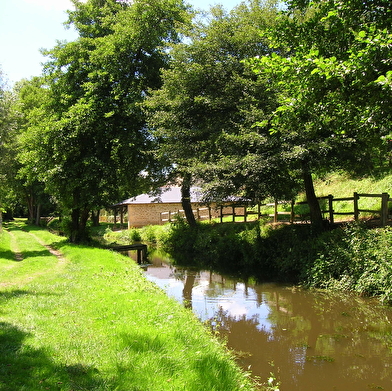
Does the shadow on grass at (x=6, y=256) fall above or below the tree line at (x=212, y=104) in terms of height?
below

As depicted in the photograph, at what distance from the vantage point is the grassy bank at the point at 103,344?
3.97 metres

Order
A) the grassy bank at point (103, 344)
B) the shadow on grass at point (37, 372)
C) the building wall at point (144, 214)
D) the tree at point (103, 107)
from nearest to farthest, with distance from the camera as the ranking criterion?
the shadow on grass at point (37, 372), the grassy bank at point (103, 344), the tree at point (103, 107), the building wall at point (144, 214)

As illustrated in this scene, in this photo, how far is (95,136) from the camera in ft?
60.4

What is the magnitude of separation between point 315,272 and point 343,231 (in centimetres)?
174

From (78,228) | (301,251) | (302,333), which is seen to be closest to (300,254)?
(301,251)

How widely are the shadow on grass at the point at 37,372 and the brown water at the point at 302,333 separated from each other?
10.1ft

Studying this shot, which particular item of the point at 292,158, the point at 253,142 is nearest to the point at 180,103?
the point at 253,142

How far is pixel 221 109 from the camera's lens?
15.4m

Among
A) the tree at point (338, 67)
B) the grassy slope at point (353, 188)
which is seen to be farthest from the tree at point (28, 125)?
the grassy slope at point (353, 188)

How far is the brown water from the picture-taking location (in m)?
5.98

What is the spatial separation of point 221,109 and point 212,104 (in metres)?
0.76

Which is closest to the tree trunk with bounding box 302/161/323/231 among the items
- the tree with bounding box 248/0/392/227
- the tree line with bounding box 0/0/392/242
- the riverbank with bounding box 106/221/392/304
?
the tree line with bounding box 0/0/392/242

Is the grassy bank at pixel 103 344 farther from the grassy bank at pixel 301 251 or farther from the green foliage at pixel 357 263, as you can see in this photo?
the grassy bank at pixel 301 251

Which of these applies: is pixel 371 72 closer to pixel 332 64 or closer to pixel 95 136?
pixel 332 64
